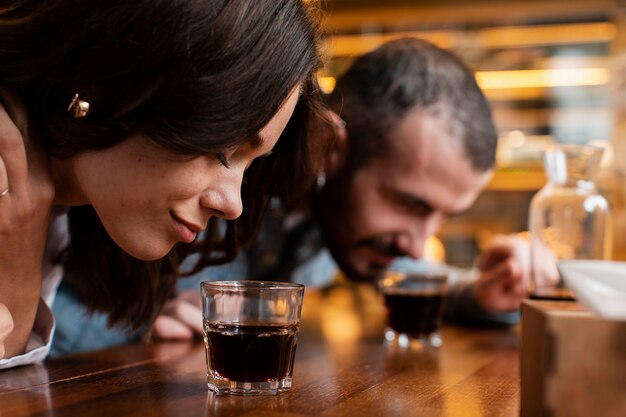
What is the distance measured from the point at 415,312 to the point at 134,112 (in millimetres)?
704

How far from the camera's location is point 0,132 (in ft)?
2.75

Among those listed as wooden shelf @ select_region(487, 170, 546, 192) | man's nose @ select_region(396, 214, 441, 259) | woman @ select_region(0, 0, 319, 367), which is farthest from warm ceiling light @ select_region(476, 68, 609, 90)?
woman @ select_region(0, 0, 319, 367)

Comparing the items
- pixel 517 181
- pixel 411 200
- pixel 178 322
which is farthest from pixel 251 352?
pixel 517 181

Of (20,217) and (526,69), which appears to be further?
(526,69)

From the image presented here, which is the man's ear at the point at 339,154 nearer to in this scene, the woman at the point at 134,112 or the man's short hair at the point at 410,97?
the man's short hair at the point at 410,97

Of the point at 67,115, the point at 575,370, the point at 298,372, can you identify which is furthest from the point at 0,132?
the point at 575,370

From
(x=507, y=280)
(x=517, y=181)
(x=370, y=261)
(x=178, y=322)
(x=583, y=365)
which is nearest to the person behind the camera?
(x=583, y=365)

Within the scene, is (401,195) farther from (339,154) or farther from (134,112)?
(134,112)

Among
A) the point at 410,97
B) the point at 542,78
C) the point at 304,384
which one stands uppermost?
the point at 542,78

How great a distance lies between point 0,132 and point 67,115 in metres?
0.08

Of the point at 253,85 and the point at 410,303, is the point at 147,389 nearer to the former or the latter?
the point at 253,85

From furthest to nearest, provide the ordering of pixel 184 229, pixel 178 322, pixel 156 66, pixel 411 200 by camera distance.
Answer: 1. pixel 411 200
2. pixel 178 322
3. pixel 184 229
4. pixel 156 66

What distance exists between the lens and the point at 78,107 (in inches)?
31.7

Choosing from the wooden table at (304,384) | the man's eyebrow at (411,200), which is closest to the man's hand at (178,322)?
the wooden table at (304,384)
